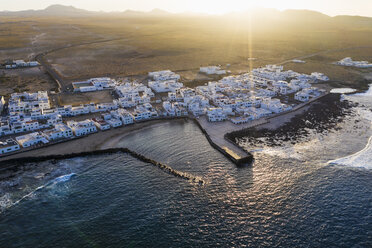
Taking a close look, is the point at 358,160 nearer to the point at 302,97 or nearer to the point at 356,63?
the point at 302,97

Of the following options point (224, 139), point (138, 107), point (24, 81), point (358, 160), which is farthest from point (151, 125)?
point (24, 81)

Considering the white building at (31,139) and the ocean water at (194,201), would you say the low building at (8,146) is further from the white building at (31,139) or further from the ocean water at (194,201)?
the ocean water at (194,201)

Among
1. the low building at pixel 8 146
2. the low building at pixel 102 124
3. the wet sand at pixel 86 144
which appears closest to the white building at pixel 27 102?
the low building at pixel 8 146

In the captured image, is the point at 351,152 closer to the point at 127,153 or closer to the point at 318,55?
the point at 127,153

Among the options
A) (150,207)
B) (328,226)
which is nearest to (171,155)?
(150,207)

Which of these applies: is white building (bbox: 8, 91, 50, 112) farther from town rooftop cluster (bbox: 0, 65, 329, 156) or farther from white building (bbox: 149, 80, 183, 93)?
white building (bbox: 149, 80, 183, 93)
